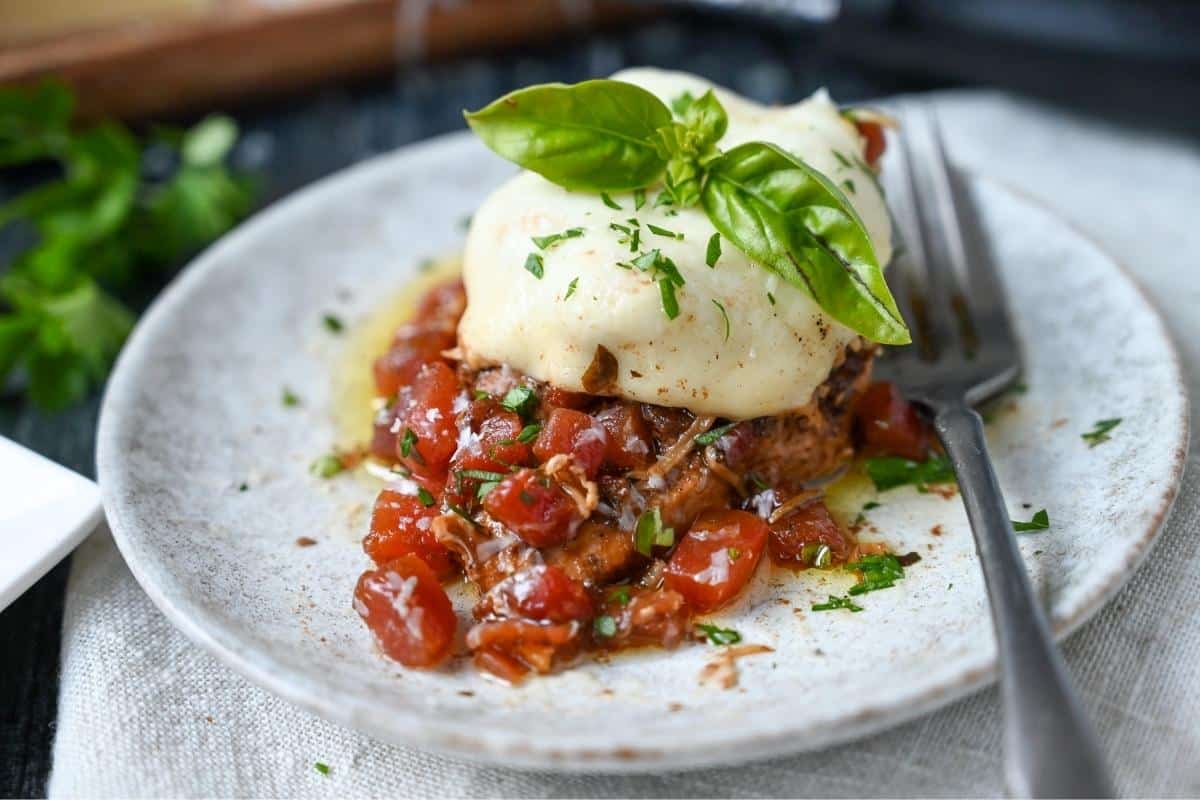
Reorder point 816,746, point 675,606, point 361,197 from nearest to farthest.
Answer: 1. point 816,746
2. point 675,606
3. point 361,197

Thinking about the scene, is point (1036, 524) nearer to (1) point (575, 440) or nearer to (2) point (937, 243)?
(1) point (575, 440)

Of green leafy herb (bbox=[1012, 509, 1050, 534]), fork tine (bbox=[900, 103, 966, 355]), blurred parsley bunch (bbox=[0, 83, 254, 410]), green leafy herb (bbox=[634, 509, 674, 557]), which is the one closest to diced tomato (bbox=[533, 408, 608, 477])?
green leafy herb (bbox=[634, 509, 674, 557])

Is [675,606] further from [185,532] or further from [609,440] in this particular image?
[185,532]

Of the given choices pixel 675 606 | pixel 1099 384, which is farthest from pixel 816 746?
pixel 1099 384

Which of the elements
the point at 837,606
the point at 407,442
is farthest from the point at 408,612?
the point at 837,606

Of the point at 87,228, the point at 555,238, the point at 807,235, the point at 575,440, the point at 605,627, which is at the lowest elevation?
the point at 87,228
